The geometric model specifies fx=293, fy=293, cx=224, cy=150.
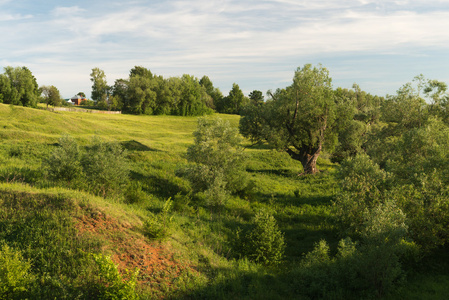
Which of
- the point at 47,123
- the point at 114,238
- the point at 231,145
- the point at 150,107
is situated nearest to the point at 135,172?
the point at 231,145

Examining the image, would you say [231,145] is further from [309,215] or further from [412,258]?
[412,258]

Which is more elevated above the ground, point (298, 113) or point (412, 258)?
point (298, 113)

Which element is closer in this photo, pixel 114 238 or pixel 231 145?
pixel 114 238

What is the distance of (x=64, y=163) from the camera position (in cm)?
2417

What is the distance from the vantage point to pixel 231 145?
28.8 meters

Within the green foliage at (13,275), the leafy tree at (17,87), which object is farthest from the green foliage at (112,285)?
the leafy tree at (17,87)

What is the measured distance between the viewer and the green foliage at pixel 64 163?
24188 mm

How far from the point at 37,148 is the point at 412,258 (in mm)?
41968

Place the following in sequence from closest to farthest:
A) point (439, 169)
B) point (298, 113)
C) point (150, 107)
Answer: point (439, 169)
point (298, 113)
point (150, 107)

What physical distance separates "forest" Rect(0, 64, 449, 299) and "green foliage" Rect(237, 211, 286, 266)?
0.31 feet

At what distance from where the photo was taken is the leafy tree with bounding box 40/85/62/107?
91500 mm

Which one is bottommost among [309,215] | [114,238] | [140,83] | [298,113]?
[309,215]

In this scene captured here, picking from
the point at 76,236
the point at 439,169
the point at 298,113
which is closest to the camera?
the point at 76,236

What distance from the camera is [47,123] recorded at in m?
58.8
